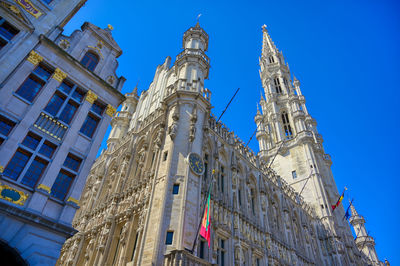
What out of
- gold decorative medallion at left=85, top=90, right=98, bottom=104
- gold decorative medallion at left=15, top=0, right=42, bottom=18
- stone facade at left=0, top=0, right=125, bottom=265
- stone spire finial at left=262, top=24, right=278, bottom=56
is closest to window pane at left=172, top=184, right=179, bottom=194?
stone facade at left=0, top=0, right=125, bottom=265

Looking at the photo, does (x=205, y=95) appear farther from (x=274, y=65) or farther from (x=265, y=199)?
(x=274, y=65)

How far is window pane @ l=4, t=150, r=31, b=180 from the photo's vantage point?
14.3 m

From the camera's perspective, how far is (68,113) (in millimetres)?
18188

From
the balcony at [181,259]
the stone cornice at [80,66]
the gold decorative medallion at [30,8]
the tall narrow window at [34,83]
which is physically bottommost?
the balcony at [181,259]

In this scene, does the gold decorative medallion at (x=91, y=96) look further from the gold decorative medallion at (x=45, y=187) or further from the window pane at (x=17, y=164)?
the gold decorative medallion at (x=45, y=187)

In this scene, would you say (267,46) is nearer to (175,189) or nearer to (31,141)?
(175,189)

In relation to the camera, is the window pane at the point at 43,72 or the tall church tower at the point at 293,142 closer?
the window pane at the point at 43,72

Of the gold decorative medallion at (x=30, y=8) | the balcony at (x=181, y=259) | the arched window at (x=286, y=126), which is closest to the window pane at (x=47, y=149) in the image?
the balcony at (x=181, y=259)

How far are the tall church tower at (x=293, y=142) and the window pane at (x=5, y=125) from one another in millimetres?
34369

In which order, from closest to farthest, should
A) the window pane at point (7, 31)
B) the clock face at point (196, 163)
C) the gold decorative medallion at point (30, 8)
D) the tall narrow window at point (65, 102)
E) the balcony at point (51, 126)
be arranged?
the balcony at point (51, 126) < the window pane at point (7, 31) < the tall narrow window at point (65, 102) < the gold decorative medallion at point (30, 8) < the clock face at point (196, 163)

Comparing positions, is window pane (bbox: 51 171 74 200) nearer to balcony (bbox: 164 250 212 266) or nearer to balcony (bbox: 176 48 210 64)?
balcony (bbox: 164 250 212 266)

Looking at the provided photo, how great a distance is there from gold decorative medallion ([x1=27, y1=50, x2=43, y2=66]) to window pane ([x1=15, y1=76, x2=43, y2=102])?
40.7 inches

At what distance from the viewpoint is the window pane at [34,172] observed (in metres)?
14.8

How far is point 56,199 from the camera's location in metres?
15.1
